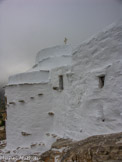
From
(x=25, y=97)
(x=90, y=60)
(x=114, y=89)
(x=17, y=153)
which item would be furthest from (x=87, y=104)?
(x=17, y=153)

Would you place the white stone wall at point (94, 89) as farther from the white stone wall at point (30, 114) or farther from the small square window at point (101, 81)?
the white stone wall at point (30, 114)

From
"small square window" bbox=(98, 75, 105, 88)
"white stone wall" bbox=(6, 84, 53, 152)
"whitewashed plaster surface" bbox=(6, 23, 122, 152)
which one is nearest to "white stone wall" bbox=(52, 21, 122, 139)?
"whitewashed plaster surface" bbox=(6, 23, 122, 152)

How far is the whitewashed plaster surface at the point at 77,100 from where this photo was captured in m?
5.18

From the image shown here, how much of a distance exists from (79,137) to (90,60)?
9.85ft

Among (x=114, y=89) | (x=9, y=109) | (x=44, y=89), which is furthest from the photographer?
(x=9, y=109)

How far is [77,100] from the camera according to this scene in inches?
257

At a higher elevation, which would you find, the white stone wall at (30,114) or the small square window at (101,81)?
the small square window at (101,81)

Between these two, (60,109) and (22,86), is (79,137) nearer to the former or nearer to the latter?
(60,109)

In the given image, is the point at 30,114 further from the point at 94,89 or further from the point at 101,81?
the point at 101,81

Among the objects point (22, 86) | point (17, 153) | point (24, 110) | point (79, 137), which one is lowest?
point (17, 153)

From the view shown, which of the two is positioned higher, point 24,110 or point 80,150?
point 24,110

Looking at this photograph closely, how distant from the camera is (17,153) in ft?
28.6

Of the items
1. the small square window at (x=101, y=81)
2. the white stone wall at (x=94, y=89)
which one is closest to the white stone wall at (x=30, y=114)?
the white stone wall at (x=94, y=89)

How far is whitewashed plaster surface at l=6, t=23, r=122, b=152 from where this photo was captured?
5.18 metres
